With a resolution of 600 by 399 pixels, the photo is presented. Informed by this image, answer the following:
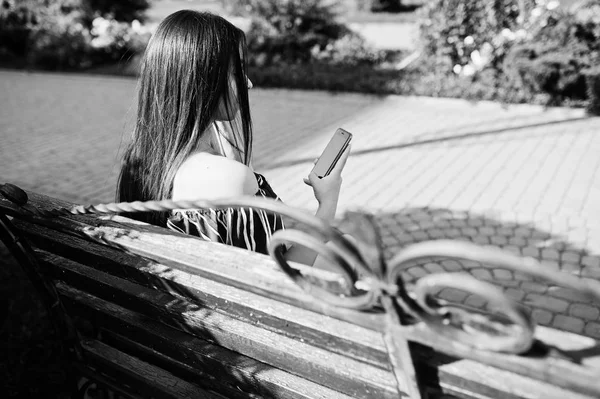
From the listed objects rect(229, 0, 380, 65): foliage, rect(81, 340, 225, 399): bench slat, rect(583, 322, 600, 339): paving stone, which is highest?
rect(229, 0, 380, 65): foliage

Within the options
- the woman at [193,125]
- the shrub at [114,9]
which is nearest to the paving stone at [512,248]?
the woman at [193,125]

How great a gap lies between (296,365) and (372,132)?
550 centimetres

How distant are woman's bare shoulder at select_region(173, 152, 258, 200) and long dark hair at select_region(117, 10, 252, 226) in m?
0.09

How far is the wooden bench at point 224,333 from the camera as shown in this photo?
0.88 meters

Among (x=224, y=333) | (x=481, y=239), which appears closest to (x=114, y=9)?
(x=481, y=239)

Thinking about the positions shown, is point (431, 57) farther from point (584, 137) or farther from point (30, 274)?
point (30, 274)

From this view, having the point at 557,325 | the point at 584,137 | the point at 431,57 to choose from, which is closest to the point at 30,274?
the point at 557,325

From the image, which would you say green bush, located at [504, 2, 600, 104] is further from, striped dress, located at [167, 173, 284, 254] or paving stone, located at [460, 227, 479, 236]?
striped dress, located at [167, 173, 284, 254]

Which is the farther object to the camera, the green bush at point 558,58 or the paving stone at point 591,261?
the green bush at point 558,58

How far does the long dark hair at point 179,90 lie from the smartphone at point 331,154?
433 mm

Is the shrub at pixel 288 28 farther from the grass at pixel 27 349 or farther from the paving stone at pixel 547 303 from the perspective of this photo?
the paving stone at pixel 547 303

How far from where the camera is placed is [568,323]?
2.73 metres

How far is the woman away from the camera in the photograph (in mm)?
1713

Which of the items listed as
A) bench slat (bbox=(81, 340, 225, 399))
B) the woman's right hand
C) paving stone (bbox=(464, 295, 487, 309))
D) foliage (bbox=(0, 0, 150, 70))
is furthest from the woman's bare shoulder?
foliage (bbox=(0, 0, 150, 70))
